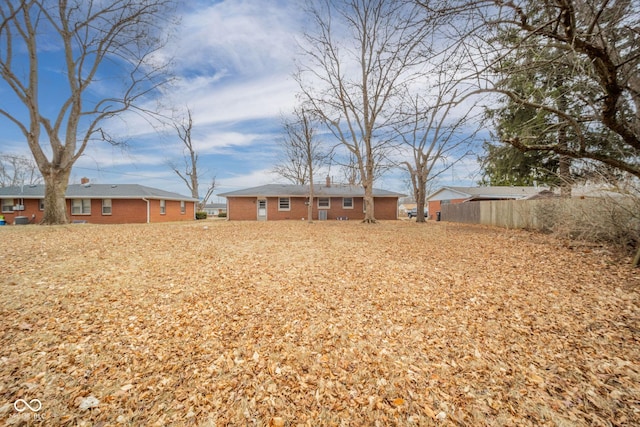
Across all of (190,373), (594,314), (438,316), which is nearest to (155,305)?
(190,373)

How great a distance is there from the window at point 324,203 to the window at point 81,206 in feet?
64.2

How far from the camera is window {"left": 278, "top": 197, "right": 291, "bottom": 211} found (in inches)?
947

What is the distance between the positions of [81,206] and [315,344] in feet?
89.4

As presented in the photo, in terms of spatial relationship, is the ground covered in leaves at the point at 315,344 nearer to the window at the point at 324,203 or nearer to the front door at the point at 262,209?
the front door at the point at 262,209

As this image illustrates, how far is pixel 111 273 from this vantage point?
5008 mm

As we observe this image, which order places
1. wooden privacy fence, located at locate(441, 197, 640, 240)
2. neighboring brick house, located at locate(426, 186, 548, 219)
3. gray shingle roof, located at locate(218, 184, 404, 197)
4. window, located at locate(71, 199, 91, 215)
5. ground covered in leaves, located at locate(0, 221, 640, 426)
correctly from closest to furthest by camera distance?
ground covered in leaves, located at locate(0, 221, 640, 426), wooden privacy fence, located at locate(441, 197, 640, 240), window, located at locate(71, 199, 91, 215), gray shingle roof, located at locate(218, 184, 404, 197), neighboring brick house, located at locate(426, 186, 548, 219)

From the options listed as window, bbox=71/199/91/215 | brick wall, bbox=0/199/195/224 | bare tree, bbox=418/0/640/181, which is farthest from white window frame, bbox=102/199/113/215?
bare tree, bbox=418/0/640/181

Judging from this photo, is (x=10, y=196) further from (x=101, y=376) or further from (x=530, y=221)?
(x=530, y=221)

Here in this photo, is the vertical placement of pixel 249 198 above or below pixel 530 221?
above

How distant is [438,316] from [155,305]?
169 inches

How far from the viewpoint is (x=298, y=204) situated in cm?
2422

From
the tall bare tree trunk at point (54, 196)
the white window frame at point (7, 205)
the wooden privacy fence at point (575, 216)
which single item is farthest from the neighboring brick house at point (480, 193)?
the white window frame at point (7, 205)

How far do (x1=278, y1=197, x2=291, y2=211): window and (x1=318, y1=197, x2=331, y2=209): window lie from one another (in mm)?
2914

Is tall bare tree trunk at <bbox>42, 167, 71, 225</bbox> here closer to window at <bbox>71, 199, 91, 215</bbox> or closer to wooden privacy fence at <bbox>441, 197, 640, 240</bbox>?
window at <bbox>71, 199, 91, 215</bbox>
